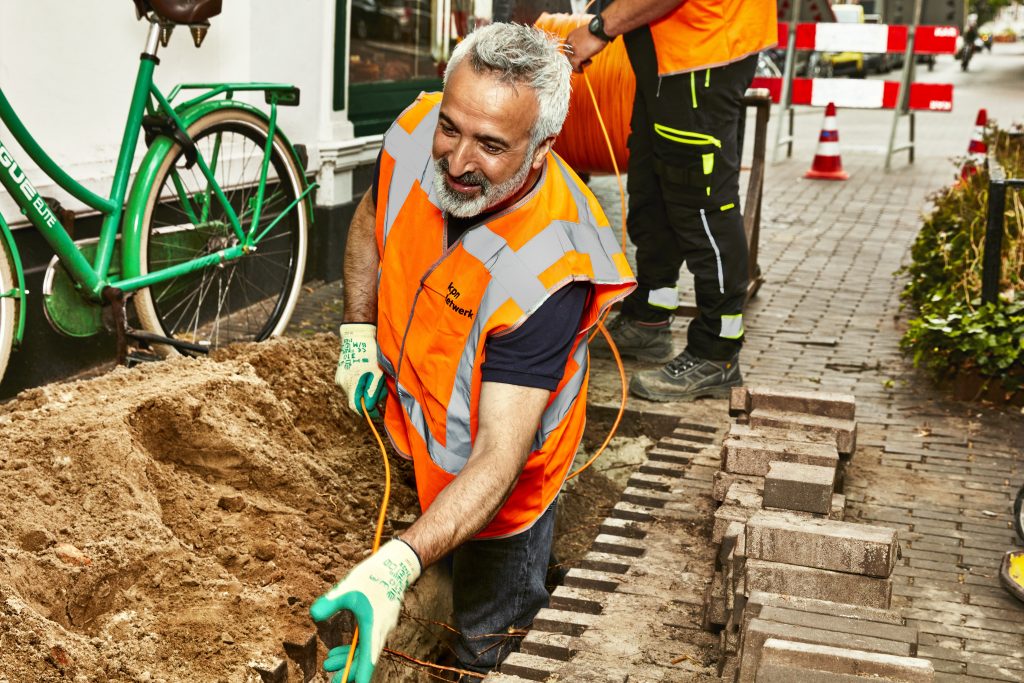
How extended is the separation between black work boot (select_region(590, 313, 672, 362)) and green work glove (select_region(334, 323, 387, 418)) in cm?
254

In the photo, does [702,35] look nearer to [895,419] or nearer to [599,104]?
[599,104]

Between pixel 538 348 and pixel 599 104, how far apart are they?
2776 millimetres

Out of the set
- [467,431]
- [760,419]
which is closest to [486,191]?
[467,431]

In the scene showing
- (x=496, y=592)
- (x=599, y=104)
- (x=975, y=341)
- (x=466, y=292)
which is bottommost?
(x=496, y=592)

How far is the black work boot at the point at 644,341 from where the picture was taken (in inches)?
237

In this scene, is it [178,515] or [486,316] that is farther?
[178,515]

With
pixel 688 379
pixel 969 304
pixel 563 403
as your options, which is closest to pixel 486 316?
pixel 563 403

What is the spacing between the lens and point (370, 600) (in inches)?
92.0

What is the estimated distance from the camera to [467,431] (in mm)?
3203

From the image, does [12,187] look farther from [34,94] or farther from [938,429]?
[938,429]

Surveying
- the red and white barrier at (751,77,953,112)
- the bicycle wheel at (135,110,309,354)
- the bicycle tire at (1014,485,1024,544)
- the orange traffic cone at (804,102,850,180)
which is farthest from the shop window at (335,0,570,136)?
the red and white barrier at (751,77,953,112)

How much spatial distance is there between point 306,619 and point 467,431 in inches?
24.8

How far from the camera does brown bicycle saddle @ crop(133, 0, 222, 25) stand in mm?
4441

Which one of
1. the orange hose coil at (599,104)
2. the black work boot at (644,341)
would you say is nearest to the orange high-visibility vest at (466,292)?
the orange hose coil at (599,104)
